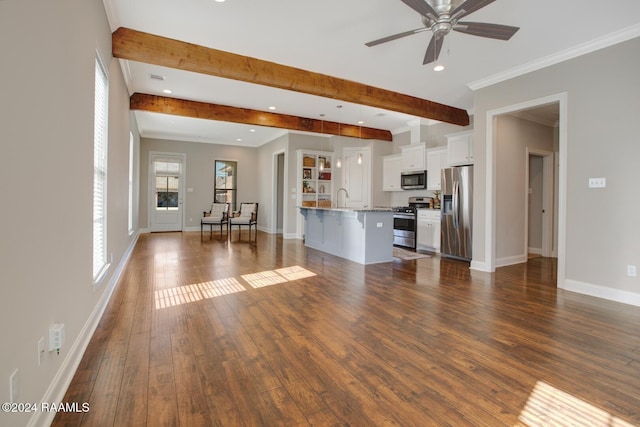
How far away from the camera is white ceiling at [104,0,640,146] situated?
3.02 m

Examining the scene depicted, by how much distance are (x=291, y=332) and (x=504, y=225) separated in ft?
A: 14.1

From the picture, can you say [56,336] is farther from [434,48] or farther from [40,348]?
[434,48]

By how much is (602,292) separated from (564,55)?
9.50 feet

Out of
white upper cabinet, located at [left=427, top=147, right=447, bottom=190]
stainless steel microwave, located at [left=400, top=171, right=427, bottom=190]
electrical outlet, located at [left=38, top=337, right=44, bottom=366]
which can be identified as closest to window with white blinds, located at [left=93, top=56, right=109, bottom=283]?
electrical outlet, located at [left=38, top=337, right=44, bottom=366]

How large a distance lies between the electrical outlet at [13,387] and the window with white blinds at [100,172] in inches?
67.0

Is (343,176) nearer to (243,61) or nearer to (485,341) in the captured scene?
(243,61)

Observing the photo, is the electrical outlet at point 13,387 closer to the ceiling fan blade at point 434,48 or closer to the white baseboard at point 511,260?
the ceiling fan blade at point 434,48

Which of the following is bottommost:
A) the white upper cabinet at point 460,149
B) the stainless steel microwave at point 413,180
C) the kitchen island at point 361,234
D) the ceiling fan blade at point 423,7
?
the kitchen island at point 361,234

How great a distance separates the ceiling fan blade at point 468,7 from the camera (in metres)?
2.42

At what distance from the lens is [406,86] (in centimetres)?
503

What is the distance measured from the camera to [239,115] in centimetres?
641

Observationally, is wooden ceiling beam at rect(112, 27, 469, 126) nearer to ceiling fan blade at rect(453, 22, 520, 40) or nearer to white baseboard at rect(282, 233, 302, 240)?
ceiling fan blade at rect(453, 22, 520, 40)

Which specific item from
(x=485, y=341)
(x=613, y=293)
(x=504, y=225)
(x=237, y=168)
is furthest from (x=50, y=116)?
(x=237, y=168)

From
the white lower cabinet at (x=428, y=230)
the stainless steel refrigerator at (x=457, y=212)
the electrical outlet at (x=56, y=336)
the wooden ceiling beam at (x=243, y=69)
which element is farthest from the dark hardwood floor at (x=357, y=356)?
the wooden ceiling beam at (x=243, y=69)
